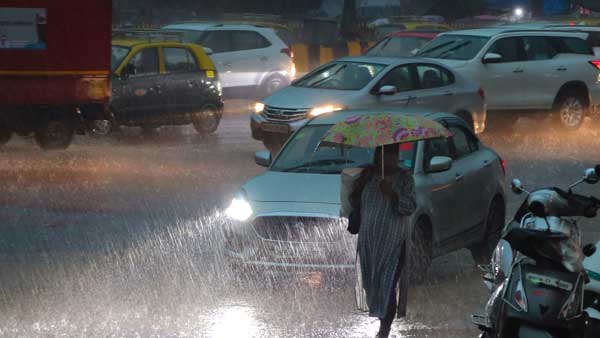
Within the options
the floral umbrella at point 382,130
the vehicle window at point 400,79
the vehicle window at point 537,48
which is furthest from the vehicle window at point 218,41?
the floral umbrella at point 382,130

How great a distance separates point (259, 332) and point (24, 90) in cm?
1038

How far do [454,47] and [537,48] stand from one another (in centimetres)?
170

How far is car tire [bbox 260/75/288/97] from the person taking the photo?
26.6 metres

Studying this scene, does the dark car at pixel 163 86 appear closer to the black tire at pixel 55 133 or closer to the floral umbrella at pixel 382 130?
the black tire at pixel 55 133

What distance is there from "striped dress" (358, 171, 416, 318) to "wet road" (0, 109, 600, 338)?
0.59 metres

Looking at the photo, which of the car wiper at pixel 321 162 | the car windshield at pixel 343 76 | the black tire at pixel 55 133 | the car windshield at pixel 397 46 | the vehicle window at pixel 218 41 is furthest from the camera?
the car windshield at pixel 397 46

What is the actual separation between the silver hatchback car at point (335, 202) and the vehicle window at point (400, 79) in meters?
6.67

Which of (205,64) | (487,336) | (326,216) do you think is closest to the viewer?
(487,336)

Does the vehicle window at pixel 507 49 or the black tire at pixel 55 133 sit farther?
the vehicle window at pixel 507 49

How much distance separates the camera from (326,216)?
363 inches

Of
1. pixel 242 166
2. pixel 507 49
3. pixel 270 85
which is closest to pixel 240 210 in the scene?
pixel 242 166

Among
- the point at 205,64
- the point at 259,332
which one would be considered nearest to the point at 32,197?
the point at 259,332

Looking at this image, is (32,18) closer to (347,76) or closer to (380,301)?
(347,76)

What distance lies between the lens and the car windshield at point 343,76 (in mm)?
17797
